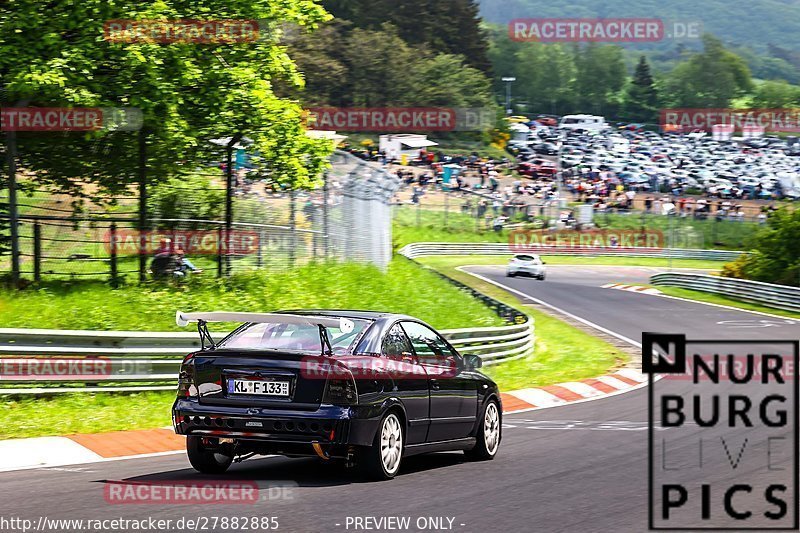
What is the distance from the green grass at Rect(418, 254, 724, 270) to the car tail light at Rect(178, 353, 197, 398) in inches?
2017

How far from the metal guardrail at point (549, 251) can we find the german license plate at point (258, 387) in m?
52.8

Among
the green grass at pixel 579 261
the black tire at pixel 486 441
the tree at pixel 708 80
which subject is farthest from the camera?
the tree at pixel 708 80

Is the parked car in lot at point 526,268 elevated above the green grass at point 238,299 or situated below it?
below

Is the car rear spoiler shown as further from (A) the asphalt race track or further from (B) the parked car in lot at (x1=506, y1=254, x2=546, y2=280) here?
(B) the parked car in lot at (x1=506, y1=254, x2=546, y2=280)

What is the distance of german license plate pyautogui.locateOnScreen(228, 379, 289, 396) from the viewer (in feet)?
27.0

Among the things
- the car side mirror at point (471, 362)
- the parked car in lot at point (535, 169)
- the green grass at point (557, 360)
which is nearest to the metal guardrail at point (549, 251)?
the parked car in lot at point (535, 169)

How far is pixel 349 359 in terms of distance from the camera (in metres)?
8.35

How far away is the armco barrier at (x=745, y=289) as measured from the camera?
40.1m

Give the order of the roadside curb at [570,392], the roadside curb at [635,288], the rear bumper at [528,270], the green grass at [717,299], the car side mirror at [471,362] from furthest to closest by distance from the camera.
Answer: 1. the rear bumper at [528,270]
2. the roadside curb at [635,288]
3. the green grass at [717,299]
4. the roadside curb at [570,392]
5. the car side mirror at [471,362]

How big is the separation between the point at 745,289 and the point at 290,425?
37612 millimetres
